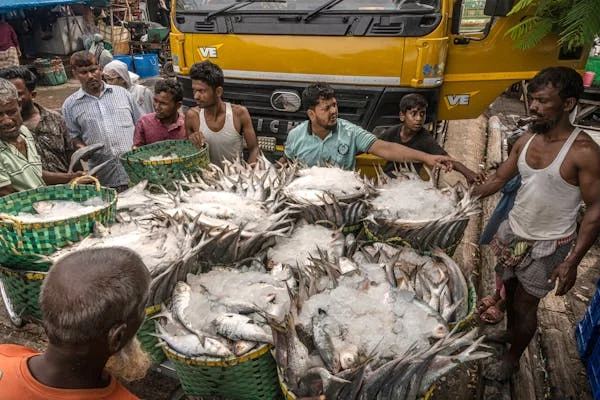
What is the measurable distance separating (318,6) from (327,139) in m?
1.71

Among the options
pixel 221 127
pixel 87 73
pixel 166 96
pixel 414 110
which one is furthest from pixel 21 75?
pixel 414 110

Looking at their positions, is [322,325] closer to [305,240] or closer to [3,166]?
[305,240]

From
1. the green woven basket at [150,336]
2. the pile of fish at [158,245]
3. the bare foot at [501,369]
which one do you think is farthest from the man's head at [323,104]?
the bare foot at [501,369]

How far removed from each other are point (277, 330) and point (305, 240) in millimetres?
835

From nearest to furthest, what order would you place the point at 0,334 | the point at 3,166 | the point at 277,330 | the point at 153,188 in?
1. the point at 277,330
2. the point at 3,166
3. the point at 153,188
4. the point at 0,334

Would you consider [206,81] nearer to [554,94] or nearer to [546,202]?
[554,94]

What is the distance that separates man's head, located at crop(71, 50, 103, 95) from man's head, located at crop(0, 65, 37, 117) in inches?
17.2

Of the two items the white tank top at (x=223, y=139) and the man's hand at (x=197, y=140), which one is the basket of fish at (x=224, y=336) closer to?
the man's hand at (x=197, y=140)

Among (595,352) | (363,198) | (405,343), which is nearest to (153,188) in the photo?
(363,198)

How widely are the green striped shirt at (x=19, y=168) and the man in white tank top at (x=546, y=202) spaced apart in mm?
3031

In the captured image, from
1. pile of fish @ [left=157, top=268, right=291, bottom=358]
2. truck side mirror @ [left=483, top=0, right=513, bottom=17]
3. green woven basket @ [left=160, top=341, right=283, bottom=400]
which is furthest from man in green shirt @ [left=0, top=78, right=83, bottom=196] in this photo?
truck side mirror @ [left=483, top=0, right=513, bottom=17]

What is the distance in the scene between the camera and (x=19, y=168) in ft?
9.23

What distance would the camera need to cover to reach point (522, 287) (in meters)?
2.86

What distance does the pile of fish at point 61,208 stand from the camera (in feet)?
7.44
